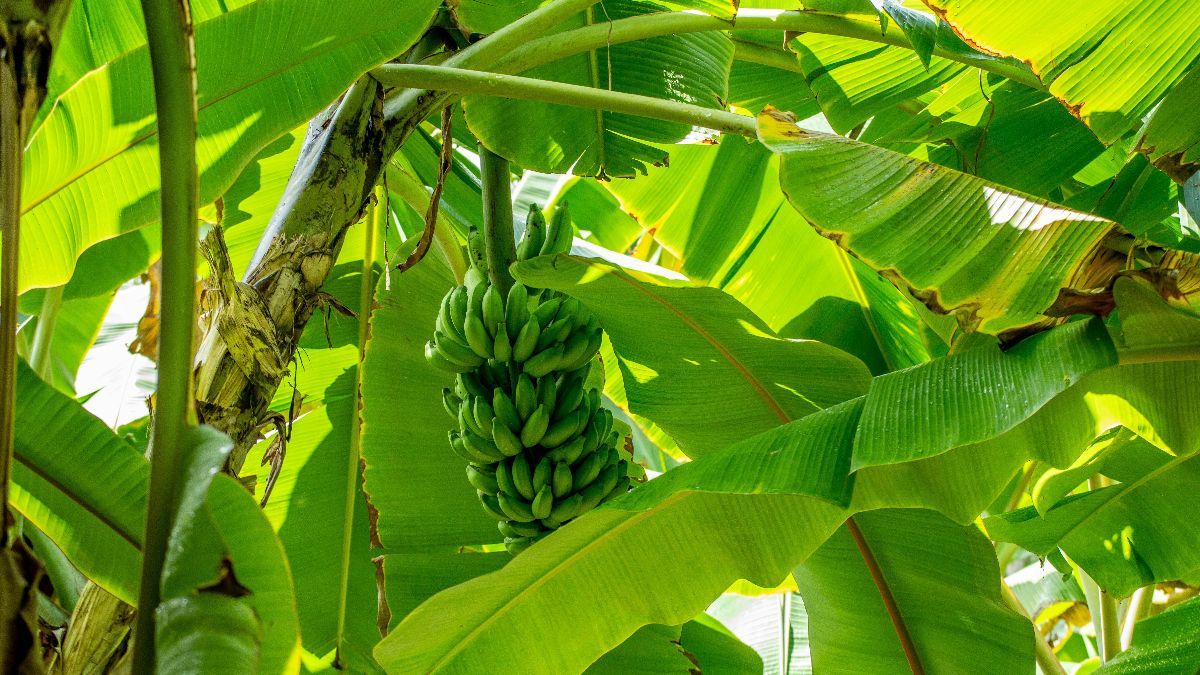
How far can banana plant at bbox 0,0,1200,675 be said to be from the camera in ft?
1.96

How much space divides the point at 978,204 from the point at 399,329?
72 centimetres

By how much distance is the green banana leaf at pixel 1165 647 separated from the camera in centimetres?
93

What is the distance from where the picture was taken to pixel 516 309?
100 centimetres

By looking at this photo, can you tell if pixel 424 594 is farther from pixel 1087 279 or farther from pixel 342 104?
pixel 1087 279

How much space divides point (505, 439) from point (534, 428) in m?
0.03

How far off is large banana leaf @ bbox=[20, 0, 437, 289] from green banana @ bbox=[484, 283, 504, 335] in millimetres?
297

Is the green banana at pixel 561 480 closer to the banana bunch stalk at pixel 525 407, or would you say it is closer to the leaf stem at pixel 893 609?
the banana bunch stalk at pixel 525 407

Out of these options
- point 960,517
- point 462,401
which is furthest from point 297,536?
point 960,517

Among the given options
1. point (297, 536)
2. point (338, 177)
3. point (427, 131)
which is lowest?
point (297, 536)

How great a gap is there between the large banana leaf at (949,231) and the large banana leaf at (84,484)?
21.6 inches

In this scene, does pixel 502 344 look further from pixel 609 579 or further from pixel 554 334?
pixel 609 579

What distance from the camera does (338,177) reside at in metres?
0.85

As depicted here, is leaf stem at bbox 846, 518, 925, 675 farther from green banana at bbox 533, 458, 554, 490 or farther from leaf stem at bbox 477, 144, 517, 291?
leaf stem at bbox 477, 144, 517, 291

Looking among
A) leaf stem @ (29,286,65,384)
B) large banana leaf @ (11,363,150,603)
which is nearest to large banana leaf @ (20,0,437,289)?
large banana leaf @ (11,363,150,603)
